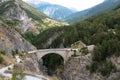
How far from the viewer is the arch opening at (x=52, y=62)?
153 meters

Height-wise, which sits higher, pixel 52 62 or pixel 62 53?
pixel 62 53

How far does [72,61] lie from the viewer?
140125 millimetres

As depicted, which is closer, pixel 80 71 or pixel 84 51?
pixel 80 71

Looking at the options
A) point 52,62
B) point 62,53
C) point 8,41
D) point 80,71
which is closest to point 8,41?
point 8,41

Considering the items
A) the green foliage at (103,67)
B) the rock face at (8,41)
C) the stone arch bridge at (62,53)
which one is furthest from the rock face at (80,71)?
the rock face at (8,41)

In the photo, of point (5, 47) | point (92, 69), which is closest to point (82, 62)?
point (92, 69)

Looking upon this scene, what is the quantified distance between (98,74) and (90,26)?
218 feet

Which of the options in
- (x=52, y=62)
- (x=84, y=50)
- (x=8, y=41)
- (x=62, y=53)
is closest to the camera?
(x=8, y=41)

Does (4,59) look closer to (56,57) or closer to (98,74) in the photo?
(98,74)

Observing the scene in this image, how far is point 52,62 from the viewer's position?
157m

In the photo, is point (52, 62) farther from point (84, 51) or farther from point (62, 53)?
point (84, 51)

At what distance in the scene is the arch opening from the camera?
152750 mm

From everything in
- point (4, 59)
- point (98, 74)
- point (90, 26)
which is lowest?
point (98, 74)

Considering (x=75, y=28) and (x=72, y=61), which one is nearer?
(x=72, y=61)
